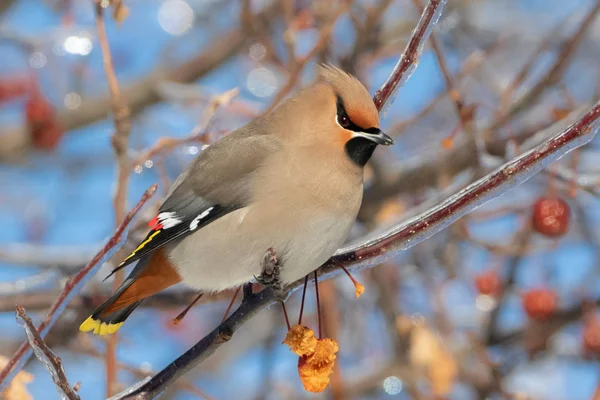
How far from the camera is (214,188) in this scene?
2734mm

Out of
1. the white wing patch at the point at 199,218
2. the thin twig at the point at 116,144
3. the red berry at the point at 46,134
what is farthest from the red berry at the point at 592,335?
the red berry at the point at 46,134

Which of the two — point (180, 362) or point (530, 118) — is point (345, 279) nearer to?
point (530, 118)

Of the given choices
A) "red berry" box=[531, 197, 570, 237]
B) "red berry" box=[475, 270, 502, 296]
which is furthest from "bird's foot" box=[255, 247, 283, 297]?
"red berry" box=[475, 270, 502, 296]

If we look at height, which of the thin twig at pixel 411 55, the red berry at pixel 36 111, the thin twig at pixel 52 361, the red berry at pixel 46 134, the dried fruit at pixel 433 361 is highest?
the red berry at pixel 36 111

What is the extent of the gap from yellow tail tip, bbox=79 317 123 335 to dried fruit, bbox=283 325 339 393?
0.64 m

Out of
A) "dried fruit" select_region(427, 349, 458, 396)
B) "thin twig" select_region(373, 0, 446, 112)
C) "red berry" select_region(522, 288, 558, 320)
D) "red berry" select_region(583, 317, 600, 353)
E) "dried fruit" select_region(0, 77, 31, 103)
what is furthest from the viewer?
"dried fruit" select_region(0, 77, 31, 103)

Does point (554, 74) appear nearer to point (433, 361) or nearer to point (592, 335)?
point (433, 361)

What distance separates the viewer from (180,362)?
7.16ft

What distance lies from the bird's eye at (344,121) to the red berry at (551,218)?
1335mm

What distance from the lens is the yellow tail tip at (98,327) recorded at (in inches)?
A: 100

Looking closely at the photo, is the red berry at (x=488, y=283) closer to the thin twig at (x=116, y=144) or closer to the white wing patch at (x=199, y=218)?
the white wing patch at (x=199, y=218)

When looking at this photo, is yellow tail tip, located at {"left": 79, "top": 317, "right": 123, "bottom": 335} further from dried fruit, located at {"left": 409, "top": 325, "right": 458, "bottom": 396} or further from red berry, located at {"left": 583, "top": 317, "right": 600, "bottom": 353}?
red berry, located at {"left": 583, "top": 317, "right": 600, "bottom": 353}

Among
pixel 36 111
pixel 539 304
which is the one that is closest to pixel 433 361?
pixel 539 304

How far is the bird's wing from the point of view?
8.73ft
